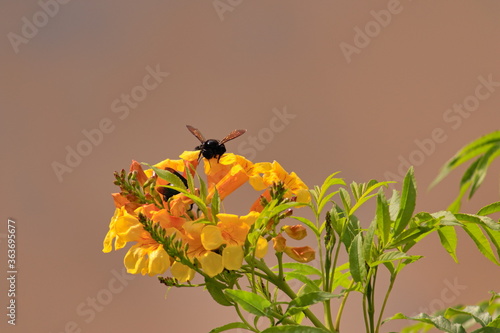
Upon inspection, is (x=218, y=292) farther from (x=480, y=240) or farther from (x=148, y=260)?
(x=480, y=240)

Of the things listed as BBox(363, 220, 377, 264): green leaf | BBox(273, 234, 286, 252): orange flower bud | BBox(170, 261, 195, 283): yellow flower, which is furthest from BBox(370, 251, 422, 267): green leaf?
BBox(170, 261, 195, 283): yellow flower

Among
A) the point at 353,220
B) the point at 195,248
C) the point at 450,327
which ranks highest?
the point at 195,248

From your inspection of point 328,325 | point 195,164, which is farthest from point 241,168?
point 328,325

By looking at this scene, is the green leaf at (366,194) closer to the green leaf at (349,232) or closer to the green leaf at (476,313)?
the green leaf at (349,232)

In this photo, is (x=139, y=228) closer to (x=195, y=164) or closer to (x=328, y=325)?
(x=195, y=164)

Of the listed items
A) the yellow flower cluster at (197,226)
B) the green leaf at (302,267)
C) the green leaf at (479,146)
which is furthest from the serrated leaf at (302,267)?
the green leaf at (479,146)

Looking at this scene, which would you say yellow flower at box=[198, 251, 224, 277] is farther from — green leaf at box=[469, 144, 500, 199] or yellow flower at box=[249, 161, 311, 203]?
green leaf at box=[469, 144, 500, 199]
